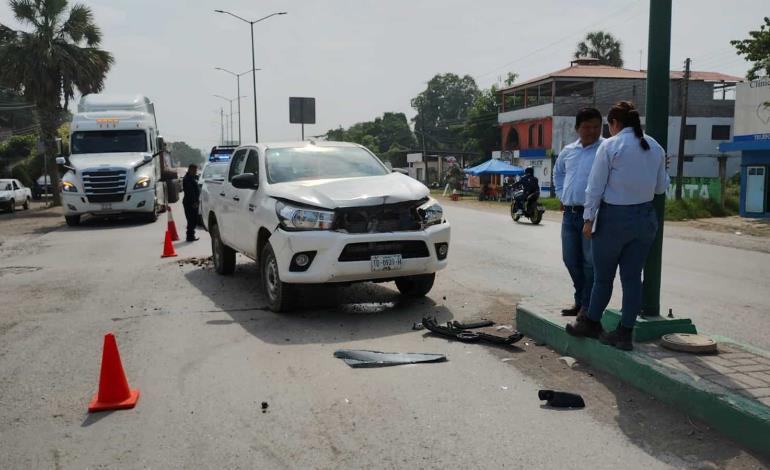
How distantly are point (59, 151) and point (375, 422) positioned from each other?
2119 centimetres

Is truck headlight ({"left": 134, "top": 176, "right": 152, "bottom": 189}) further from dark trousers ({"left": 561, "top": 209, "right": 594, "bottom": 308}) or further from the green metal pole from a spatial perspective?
the green metal pole

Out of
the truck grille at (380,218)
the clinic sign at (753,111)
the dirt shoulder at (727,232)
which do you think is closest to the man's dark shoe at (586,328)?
the truck grille at (380,218)

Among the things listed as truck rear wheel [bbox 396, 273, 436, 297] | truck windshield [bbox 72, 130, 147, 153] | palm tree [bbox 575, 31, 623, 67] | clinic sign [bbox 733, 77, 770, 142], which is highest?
palm tree [bbox 575, 31, 623, 67]

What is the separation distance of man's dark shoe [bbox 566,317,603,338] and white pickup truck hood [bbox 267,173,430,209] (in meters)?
2.41

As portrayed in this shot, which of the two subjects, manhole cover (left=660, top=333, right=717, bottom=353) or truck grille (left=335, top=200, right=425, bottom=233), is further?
truck grille (left=335, top=200, right=425, bottom=233)

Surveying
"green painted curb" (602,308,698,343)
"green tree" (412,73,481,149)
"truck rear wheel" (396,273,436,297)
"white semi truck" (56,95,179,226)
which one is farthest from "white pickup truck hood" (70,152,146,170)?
"green tree" (412,73,481,149)

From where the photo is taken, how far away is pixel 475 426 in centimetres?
416

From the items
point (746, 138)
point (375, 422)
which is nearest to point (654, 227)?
point (375, 422)

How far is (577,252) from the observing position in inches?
239

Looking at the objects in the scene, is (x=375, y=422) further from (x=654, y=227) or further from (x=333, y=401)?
(x=654, y=227)

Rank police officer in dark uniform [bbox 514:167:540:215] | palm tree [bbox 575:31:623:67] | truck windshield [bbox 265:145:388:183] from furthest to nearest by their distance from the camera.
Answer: palm tree [bbox 575:31:623:67] → police officer in dark uniform [bbox 514:167:540:215] → truck windshield [bbox 265:145:388:183]

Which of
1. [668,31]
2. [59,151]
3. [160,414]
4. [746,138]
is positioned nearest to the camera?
[160,414]

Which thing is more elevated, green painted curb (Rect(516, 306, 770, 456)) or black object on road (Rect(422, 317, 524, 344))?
green painted curb (Rect(516, 306, 770, 456))

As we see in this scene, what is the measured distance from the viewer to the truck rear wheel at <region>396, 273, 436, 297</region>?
7.85m
